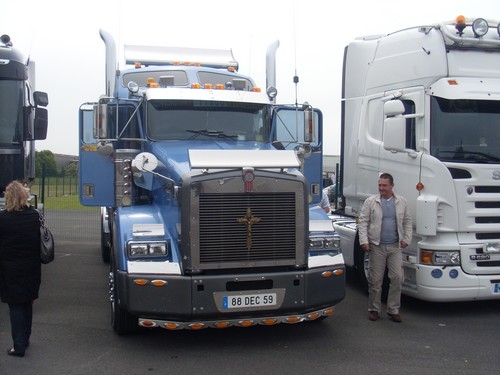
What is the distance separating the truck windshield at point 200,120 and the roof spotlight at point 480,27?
3221mm

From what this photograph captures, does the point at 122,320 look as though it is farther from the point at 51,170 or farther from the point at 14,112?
the point at 51,170

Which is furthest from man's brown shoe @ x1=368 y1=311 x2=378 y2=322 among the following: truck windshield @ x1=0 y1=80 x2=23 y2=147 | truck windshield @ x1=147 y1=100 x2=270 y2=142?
truck windshield @ x1=0 y1=80 x2=23 y2=147

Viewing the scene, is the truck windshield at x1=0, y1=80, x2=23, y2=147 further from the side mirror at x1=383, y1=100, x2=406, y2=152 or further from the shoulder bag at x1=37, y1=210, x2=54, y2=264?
the side mirror at x1=383, y1=100, x2=406, y2=152

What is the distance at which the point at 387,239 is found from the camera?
7.50m

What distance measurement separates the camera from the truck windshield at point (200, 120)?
25.1 ft

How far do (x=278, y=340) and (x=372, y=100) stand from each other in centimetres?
436

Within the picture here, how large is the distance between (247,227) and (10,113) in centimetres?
517

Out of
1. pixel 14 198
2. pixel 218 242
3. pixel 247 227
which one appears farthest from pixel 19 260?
pixel 247 227

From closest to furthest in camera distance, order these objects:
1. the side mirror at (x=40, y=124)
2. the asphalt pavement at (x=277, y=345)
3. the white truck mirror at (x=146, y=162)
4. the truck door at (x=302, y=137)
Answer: the asphalt pavement at (x=277, y=345), the white truck mirror at (x=146, y=162), the truck door at (x=302, y=137), the side mirror at (x=40, y=124)

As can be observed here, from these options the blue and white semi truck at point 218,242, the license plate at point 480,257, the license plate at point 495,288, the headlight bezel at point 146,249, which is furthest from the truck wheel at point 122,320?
the license plate at point 495,288

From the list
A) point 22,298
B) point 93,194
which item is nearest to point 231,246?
point 22,298

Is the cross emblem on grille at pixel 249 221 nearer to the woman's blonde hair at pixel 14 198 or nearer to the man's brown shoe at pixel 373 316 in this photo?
the woman's blonde hair at pixel 14 198

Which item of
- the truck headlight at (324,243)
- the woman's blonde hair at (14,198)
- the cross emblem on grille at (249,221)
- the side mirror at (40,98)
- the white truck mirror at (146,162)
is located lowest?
the truck headlight at (324,243)

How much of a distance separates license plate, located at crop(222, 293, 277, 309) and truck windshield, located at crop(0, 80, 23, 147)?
5.12m
